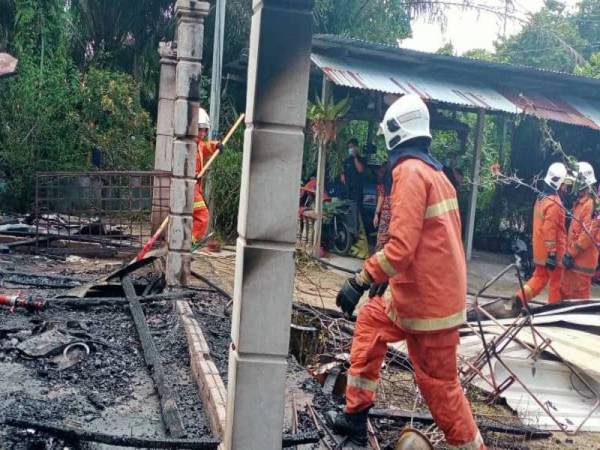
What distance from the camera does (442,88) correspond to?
11062 millimetres

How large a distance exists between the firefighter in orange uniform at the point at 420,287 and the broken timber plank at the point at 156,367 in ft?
3.18

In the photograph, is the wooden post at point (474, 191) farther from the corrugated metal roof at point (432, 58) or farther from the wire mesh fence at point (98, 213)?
the wire mesh fence at point (98, 213)

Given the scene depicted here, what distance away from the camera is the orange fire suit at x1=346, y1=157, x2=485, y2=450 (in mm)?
3656

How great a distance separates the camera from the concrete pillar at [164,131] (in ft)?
30.3

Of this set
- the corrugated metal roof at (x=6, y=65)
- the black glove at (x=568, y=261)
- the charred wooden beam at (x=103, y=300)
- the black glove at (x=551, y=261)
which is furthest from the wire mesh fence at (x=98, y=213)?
the black glove at (x=568, y=261)

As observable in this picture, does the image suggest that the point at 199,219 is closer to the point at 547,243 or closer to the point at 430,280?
the point at 547,243

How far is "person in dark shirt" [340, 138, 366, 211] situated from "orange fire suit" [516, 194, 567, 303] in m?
4.41

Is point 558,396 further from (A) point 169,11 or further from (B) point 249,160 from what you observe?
(A) point 169,11

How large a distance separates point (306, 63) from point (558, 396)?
12.4 ft

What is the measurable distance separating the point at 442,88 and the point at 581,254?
4.28 m

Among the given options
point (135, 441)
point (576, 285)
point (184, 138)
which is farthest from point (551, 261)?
point (135, 441)

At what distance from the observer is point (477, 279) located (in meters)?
10.9

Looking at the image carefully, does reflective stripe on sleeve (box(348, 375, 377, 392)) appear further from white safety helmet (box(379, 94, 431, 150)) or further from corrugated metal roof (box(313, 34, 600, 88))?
corrugated metal roof (box(313, 34, 600, 88))

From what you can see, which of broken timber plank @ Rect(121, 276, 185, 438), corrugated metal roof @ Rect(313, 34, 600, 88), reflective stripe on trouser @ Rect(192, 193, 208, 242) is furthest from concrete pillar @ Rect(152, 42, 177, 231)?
broken timber plank @ Rect(121, 276, 185, 438)
